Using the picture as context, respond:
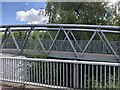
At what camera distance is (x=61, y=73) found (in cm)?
264

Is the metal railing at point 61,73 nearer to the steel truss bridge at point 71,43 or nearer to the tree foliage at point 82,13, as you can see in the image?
the steel truss bridge at point 71,43

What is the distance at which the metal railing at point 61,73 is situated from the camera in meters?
2.37

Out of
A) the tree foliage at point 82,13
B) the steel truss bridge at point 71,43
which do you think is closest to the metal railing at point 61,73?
the steel truss bridge at point 71,43

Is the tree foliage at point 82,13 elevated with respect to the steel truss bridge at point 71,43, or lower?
elevated

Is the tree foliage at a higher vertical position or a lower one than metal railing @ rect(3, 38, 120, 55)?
higher

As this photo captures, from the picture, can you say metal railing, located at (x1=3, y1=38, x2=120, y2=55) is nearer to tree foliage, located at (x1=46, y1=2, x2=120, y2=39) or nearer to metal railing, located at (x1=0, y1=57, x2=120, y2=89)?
tree foliage, located at (x1=46, y1=2, x2=120, y2=39)

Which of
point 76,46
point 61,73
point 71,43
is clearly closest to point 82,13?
point 76,46

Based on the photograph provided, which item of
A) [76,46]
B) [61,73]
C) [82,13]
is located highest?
[82,13]

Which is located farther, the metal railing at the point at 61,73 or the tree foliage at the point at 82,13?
the tree foliage at the point at 82,13

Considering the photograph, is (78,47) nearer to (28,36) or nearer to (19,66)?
(28,36)

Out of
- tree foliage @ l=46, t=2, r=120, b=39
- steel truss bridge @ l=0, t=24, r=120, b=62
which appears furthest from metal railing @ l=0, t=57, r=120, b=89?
tree foliage @ l=46, t=2, r=120, b=39

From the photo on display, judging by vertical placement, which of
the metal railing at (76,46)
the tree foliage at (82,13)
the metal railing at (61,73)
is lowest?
the metal railing at (76,46)

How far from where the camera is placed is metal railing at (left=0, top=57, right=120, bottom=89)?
2.37 metres

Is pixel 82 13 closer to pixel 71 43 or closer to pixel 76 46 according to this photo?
pixel 76 46
